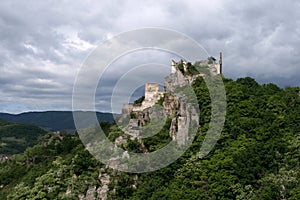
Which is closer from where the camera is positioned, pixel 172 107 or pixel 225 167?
pixel 225 167

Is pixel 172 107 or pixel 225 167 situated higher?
pixel 172 107

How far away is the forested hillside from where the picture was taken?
39219 millimetres

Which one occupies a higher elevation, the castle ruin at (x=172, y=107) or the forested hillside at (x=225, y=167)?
the castle ruin at (x=172, y=107)

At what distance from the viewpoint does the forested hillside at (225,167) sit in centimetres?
3922

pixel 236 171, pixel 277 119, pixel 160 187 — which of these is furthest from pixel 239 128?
pixel 160 187

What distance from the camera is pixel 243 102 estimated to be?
179 feet

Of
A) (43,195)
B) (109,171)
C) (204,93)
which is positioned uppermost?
(204,93)

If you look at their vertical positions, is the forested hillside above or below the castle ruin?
below

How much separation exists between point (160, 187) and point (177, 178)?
7.31ft

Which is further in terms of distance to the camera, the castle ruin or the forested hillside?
the castle ruin

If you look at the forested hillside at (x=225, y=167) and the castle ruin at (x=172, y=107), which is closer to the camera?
the forested hillside at (x=225, y=167)

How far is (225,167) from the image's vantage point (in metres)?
42.0

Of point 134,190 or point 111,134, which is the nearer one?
point 134,190

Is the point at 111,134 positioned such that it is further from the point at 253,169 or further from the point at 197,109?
the point at 253,169
